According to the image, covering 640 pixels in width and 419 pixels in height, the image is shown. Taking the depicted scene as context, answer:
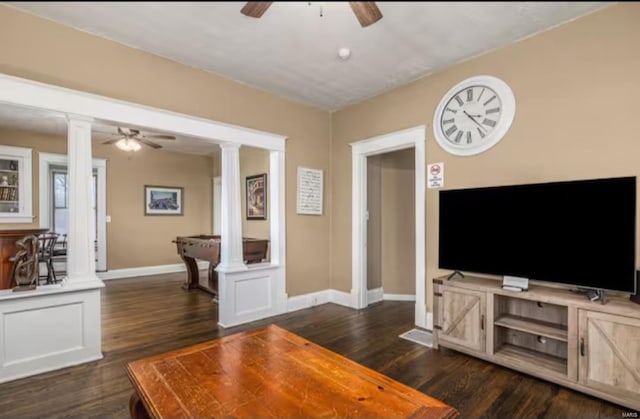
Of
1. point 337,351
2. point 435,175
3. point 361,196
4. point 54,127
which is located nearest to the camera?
point 337,351

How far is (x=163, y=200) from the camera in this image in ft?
20.8

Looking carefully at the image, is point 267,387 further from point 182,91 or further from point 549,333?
Answer: point 182,91

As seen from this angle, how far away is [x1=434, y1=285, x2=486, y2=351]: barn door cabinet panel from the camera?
2434mm

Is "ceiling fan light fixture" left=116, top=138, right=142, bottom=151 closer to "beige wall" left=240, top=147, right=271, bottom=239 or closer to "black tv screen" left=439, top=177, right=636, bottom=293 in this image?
"beige wall" left=240, top=147, right=271, bottom=239

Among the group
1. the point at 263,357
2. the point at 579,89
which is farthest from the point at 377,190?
the point at 263,357

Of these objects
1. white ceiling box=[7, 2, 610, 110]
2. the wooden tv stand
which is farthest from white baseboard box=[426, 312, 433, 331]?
white ceiling box=[7, 2, 610, 110]

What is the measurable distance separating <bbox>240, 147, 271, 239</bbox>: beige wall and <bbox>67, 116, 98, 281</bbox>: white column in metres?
2.50

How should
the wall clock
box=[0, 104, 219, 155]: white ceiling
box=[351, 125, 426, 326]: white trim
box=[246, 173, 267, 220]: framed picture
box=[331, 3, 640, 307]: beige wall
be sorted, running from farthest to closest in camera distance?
box=[246, 173, 267, 220]: framed picture → box=[0, 104, 219, 155]: white ceiling → box=[351, 125, 426, 326]: white trim → the wall clock → box=[331, 3, 640, 307]: beige wall

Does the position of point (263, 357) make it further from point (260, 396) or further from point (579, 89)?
point (579, 89)

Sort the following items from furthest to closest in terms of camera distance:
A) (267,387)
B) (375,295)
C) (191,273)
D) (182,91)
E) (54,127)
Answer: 1. (191,273)
2. (54,127)
3. (375,295)
4. (182,91)
5. (267,387)

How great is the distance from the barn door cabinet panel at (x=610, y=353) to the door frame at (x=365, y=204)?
138 cm

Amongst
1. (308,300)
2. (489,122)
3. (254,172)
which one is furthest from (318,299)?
(489,122)

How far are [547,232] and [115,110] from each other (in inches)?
135

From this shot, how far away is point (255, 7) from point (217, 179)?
253 inches
